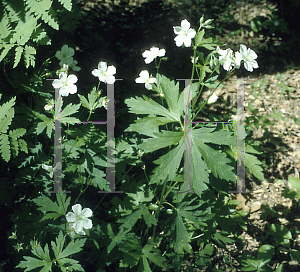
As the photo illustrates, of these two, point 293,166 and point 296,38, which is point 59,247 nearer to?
point 293,166

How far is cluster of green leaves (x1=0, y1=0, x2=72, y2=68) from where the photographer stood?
5.86 ft

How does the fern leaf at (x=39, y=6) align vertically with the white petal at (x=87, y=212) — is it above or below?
above

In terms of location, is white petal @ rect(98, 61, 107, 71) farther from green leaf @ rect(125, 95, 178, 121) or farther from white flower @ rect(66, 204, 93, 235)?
white flower @ rect(66, 204, 93, 235)

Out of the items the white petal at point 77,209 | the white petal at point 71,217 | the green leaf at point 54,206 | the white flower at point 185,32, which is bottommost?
the green leaf at point 54,206

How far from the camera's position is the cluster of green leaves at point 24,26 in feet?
5.86

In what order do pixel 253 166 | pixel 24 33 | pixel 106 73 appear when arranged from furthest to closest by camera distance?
pixel 253 166
pixel 106 73
pixel 24 33

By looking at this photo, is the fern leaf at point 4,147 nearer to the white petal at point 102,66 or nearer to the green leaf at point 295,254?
the white petal at point 102,66

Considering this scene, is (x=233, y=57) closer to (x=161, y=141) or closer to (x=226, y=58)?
(x=226, y=58)

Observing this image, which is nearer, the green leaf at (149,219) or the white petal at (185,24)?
the white petal at (185,24)

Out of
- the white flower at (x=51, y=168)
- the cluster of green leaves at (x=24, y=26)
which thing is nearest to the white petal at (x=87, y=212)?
the white flower at (x=51, y=168)

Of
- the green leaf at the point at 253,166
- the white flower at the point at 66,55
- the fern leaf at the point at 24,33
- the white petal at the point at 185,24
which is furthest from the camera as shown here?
the white flower at the point at 66,55

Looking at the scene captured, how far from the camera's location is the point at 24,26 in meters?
1.84

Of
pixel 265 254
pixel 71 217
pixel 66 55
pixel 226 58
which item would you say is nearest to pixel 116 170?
pixel 71 217

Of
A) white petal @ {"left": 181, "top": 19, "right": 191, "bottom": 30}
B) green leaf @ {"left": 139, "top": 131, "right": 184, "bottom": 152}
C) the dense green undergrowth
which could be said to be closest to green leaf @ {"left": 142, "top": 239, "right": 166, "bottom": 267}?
the dense green undergrowth
